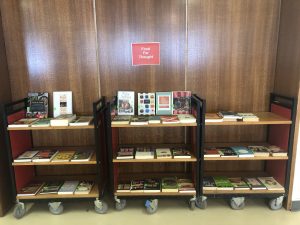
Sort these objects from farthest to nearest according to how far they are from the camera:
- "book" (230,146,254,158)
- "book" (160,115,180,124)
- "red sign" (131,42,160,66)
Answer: "red sign" (131,42,160,66)
"book" (230,146,254,158)
"book" (160,115,180,124)

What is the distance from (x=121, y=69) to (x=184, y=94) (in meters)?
0.66

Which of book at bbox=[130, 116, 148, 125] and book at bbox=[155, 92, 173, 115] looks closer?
book at bbox=[130, 116, 148, 125]

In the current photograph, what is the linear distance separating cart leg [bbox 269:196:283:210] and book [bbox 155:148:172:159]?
1019 mm

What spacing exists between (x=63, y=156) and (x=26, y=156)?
33 cm

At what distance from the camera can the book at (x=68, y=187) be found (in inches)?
89.1

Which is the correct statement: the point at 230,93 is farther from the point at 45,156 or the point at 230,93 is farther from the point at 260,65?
the point at 45,156

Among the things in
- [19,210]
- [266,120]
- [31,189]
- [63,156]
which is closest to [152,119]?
[63,156]

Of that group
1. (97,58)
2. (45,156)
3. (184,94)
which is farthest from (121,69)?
(45,156)

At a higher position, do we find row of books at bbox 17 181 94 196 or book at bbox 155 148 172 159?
book at bbox 155 148 172 159

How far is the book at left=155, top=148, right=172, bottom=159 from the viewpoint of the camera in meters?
2.21

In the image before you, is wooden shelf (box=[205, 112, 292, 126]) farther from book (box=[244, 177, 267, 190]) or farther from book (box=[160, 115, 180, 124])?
book (box=[244, 177, 267, 190])

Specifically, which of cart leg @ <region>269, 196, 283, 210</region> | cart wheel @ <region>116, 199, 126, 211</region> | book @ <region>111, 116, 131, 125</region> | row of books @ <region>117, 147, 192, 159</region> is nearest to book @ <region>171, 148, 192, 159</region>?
row of books @ <region>117, 147, 192, 159</region>

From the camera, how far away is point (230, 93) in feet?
8.21

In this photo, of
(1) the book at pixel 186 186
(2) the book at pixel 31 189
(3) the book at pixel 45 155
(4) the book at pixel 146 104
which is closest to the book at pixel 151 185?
(1) the book at pixel 186 186
